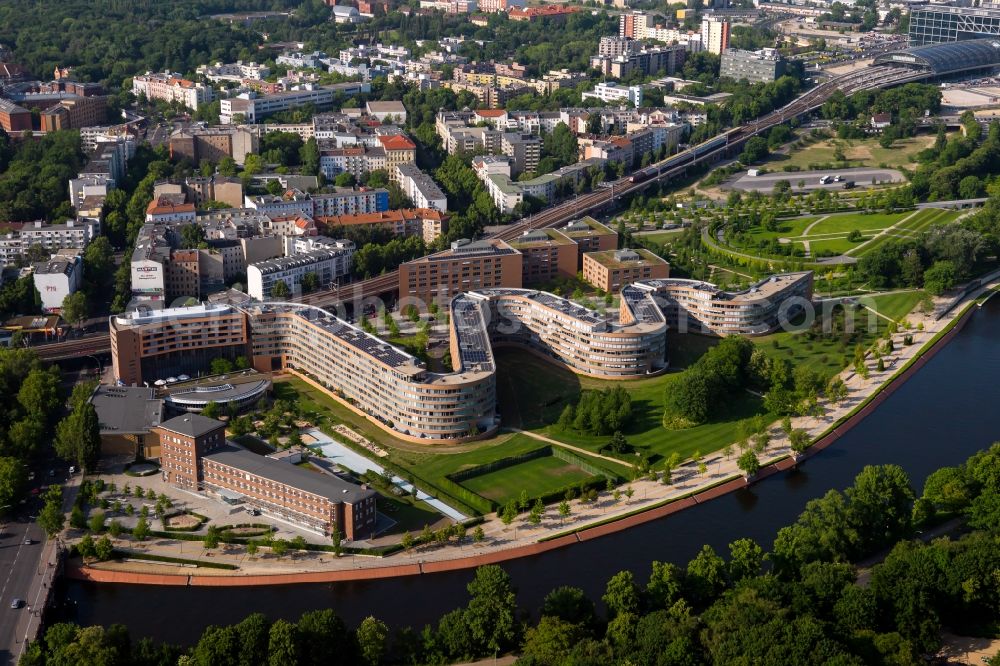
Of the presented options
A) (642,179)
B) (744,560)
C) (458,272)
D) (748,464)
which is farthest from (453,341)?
(642,179)

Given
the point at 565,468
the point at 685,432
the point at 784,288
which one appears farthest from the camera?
the point at 784,288

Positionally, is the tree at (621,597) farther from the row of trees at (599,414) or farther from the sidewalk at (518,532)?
the row of trees at (599,414)

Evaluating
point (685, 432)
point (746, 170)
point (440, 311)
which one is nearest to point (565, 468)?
point (685, 432)

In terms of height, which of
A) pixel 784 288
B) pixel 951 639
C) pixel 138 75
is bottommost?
pixel 951 639

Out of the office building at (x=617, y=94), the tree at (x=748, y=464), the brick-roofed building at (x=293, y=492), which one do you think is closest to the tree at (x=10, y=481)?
the brick-roofed building at (x=293, y=492)

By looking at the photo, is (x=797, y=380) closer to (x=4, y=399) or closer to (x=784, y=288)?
(x=784, y=288)

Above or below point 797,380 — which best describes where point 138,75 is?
above

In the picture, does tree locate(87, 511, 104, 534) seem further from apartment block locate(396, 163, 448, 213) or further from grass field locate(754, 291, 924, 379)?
apartment block locate(396, 163, 448, 213)
